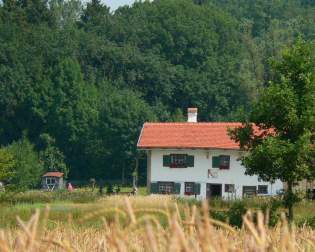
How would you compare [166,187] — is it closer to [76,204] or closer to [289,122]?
[76,204]

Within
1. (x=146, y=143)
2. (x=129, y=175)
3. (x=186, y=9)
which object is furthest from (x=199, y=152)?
(x=186, y=9)

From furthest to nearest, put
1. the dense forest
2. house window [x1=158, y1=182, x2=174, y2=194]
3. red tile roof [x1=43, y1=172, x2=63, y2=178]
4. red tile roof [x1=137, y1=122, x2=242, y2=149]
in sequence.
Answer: the dense forest < red tile roof [x1=43, y1=172, x2=63, y2=178] < red tile roof [x1=137, y1=122, x2=242, y2=149] < house window [x1=158, y1=182, x2=174, y2=194]

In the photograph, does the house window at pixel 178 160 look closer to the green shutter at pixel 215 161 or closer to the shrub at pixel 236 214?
the green shutter at pixel 215 161

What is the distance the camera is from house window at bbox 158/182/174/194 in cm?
5940

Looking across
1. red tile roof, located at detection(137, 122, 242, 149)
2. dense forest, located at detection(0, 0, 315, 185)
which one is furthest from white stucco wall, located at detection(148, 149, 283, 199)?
dense forest, located at detection(0, 0, 315, 185)

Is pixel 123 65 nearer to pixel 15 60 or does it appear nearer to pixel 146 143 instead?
pixel 15 60

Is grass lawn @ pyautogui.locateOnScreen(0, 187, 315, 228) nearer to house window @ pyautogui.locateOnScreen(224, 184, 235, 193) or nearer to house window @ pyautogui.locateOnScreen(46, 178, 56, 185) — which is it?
house window @ pyautogui.locateOnScreen(224, 184, 235, 193)

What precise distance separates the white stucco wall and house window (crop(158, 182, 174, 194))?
0.21 m

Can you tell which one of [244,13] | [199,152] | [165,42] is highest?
[244,13]

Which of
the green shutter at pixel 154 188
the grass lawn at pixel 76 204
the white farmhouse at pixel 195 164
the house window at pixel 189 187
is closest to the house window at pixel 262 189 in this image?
the white farmhouse at pixel 195 164

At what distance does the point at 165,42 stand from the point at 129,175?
2778 cm

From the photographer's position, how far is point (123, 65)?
101m

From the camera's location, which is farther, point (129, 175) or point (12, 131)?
point (12, 131)

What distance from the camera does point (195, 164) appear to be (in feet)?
199
